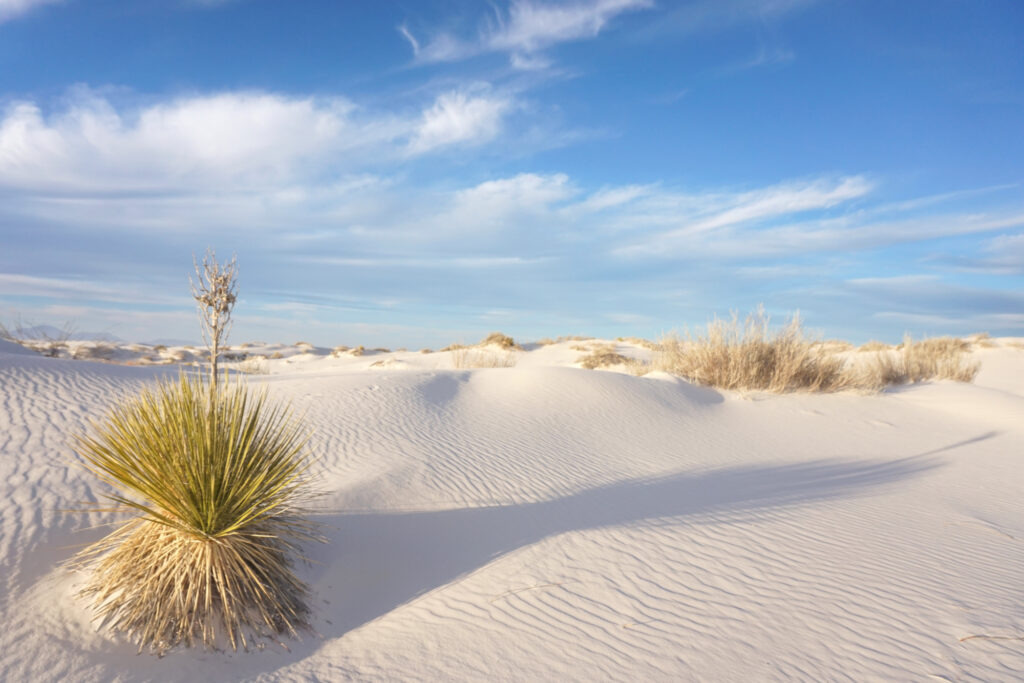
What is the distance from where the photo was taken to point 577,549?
15.3 feet

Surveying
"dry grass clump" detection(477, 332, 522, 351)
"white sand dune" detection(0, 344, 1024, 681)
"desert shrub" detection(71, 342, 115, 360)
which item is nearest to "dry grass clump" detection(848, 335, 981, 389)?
"white sand dune" detection(0, 344, 1024, 681)

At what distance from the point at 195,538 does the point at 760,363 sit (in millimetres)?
11354

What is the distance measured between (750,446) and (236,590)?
739 centimetres

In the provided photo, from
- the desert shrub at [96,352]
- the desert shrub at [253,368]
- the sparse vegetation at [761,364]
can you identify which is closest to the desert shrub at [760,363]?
the sparse vegetation at [761,364]

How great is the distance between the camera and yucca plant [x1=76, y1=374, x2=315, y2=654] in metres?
3.54

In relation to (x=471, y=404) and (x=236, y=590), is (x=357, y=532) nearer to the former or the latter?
(x=236, y=590)

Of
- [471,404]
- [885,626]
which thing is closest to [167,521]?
[885,626]

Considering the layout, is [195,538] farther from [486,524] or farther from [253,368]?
[253,368]

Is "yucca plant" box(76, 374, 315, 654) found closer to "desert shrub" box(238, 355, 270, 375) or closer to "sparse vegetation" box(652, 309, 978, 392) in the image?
"desert shrub" box(238, 355, 270, 375)

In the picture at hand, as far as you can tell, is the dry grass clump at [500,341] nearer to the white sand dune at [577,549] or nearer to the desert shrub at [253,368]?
the desert shrub at [253,368]

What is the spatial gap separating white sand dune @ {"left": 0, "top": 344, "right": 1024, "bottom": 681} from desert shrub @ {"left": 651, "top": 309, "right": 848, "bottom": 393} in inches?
116

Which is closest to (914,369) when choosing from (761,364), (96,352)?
(761,364)

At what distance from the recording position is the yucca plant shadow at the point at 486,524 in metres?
4.27

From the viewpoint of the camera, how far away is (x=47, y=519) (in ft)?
14.5
